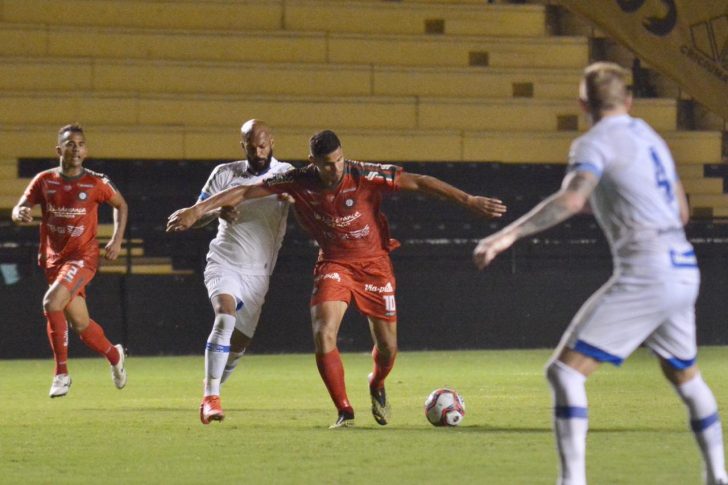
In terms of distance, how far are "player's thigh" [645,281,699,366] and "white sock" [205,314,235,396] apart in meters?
3.39

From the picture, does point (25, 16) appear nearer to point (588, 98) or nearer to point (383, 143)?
point (383, 143)

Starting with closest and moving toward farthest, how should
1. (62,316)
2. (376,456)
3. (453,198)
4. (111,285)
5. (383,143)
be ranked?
(376,456), (453,198), (62,316), (111,285), (383,143)

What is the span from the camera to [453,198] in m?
6.95

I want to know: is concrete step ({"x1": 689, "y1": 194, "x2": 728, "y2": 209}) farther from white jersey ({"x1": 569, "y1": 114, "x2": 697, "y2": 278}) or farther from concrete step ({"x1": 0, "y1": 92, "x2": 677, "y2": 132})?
white jersey ({"x1": 569, "y1": 114, "x2": 697, "y2": 278})

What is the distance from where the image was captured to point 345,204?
7.20 meters

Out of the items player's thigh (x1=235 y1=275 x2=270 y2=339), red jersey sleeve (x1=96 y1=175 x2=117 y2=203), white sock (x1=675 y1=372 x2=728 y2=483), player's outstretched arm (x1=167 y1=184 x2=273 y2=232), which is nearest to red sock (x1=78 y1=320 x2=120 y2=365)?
red jersey sleeve (x1=96 y1=175 x2=117 y2=203)

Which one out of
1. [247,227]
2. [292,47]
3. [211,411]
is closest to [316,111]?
[292,47]

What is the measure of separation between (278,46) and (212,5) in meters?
1.08

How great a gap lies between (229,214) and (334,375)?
1.18 m

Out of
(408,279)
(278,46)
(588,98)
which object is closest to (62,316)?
(408,279)

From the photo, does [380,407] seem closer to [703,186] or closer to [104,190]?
[104,190]

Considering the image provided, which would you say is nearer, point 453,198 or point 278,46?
point 453,198

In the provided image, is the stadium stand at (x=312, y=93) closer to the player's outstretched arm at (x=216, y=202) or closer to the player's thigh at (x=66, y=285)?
the player's thigh at (x=66, y=285)

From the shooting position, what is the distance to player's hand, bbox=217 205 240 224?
7.32m
